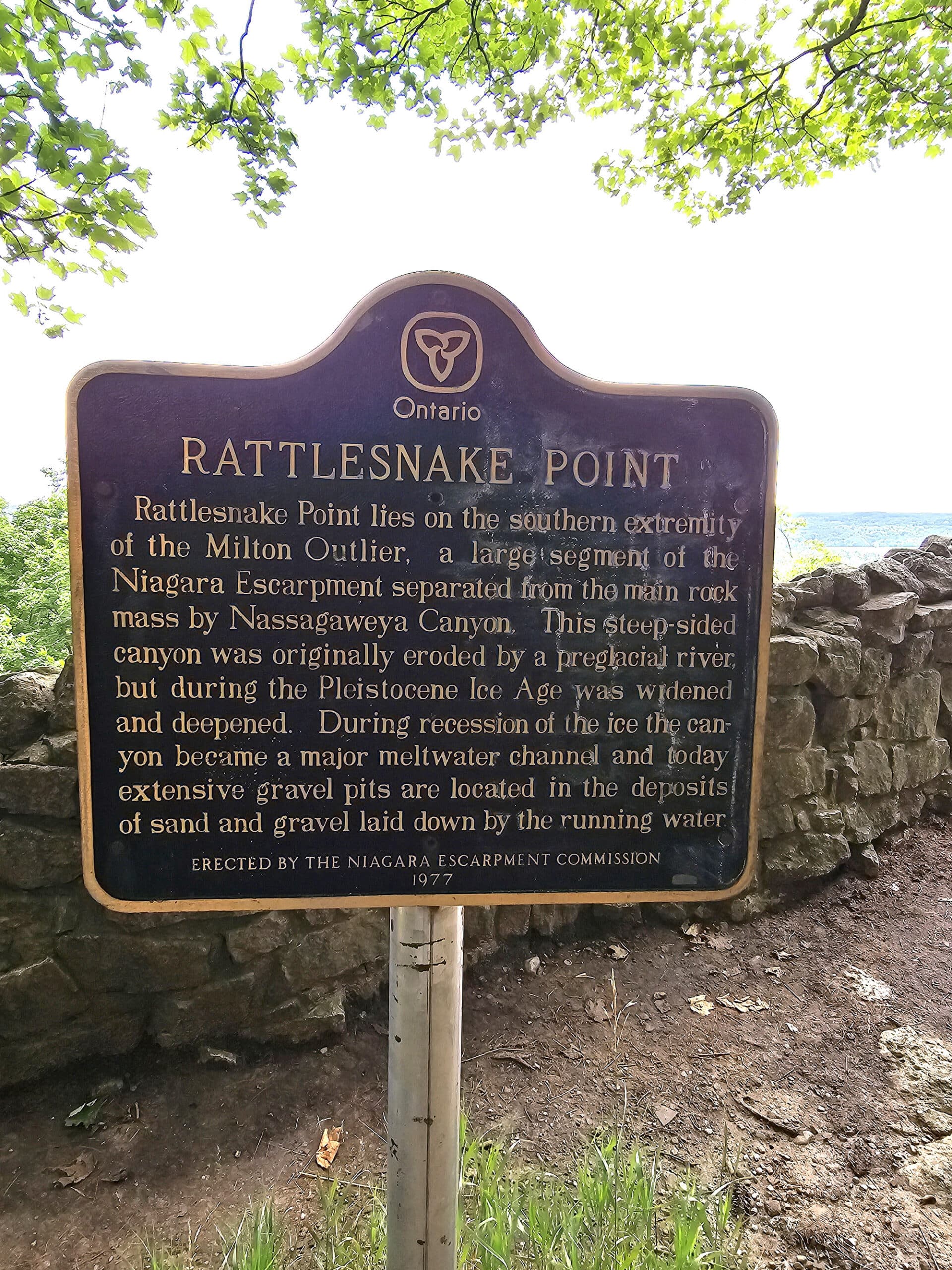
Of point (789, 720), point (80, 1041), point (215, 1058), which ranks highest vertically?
point (789, 720)

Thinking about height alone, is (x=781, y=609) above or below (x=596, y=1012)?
above

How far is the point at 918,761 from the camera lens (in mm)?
4164

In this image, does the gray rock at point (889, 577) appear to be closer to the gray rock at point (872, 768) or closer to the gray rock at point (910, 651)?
the gray rock at point (910, 651)

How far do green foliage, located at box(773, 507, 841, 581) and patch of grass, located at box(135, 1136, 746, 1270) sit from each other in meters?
15.4

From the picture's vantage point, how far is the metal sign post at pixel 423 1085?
1.59 meters

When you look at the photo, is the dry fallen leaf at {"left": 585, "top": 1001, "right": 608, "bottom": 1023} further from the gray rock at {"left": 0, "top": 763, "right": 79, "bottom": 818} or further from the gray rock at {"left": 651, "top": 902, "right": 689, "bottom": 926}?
the gray rock at {"left": 0, "top": 763, "right": 79, "bottom": 818}

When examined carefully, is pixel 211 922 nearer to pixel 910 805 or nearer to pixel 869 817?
pixel 869 817

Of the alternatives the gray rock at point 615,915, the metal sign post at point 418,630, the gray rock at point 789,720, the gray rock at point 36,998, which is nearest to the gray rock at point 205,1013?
the gray rock at point 36,998

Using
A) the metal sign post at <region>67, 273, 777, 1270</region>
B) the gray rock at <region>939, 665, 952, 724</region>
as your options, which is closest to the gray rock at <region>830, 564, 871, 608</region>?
the gray rock at <region>939, 665, 952, 724</region>

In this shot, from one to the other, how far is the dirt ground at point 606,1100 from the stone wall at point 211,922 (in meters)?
0.13

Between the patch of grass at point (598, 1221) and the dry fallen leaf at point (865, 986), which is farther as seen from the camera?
the dry fallen leaf at point (865, 986)

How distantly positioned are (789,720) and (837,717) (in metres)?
0.39

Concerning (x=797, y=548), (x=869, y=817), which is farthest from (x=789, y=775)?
(x=797, y=548)

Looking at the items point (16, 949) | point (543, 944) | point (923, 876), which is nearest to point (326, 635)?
point (16, 949)
